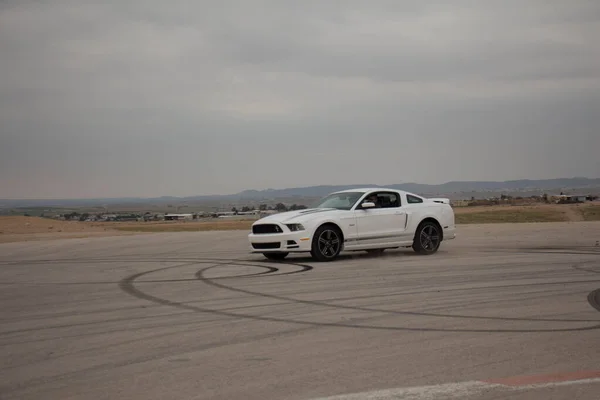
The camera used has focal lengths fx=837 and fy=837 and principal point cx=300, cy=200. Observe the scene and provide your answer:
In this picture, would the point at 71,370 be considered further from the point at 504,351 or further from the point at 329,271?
the point at 329,271

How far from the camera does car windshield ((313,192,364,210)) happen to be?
18.0 metres

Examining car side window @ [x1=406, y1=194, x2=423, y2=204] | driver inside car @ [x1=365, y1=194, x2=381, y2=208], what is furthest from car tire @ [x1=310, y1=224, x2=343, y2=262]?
car side window @ [x1=406, y1=194, x2=423, y2=204]

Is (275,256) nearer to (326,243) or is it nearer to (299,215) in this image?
(299,215)

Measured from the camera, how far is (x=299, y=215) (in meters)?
17.3

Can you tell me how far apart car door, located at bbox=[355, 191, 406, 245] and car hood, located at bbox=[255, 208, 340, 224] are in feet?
2.11

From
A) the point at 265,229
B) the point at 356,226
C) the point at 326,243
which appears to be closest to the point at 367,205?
the point at 356,226

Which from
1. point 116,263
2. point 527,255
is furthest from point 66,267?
point 527,255

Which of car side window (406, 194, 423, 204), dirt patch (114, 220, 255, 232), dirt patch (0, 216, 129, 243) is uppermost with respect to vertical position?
car side window (406, 194, 423, 204)

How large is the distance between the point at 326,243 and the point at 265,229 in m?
1.34

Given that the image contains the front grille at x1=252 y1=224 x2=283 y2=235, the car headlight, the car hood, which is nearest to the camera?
the car headlight

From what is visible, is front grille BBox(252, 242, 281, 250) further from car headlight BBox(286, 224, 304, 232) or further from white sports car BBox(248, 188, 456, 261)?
car headlight BBox(286, 224, 304, 232)

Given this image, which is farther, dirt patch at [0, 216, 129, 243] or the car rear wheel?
dirt patch at [0, 216, 129, 243]

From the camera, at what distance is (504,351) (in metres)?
7.14

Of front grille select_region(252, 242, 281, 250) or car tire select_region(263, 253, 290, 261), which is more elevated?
front grille select_region(252, 242, 281, 250)
